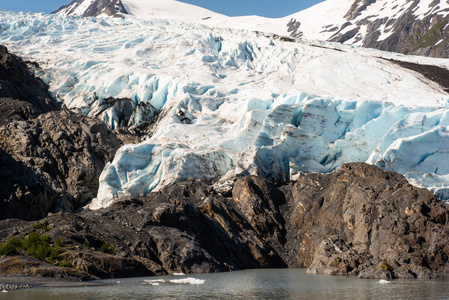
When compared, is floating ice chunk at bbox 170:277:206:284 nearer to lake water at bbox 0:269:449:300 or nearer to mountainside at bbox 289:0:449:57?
lake water at bbox 0:269:449:300

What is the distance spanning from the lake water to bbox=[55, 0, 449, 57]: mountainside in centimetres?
9477

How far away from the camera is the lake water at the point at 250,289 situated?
823 inches

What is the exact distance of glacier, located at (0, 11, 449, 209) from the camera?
41656mm

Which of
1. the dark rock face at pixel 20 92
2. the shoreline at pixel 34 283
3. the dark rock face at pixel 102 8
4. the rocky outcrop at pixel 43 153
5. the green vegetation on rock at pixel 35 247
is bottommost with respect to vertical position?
the shoreline at pixel 34 283

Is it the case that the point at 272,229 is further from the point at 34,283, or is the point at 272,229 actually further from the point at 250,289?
the point at 34,283

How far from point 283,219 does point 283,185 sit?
4139mm

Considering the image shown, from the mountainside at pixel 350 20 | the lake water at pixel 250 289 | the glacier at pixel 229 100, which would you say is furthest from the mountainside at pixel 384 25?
the lake water at pixel 250 289

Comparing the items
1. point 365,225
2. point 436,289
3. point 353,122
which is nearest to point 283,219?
point 365,225

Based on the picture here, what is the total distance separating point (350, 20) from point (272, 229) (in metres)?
126

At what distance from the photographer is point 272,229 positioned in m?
38.7

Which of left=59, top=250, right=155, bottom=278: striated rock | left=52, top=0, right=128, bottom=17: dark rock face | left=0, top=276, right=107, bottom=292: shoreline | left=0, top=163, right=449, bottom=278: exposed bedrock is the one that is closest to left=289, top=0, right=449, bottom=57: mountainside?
left=52, top=0, right=128, bottom=17: dark rock face

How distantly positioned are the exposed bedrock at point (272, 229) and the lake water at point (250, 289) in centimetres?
248

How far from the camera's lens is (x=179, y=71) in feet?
193

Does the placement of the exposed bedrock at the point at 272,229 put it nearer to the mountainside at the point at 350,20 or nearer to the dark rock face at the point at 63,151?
the dark rock face at the point at 63,151
